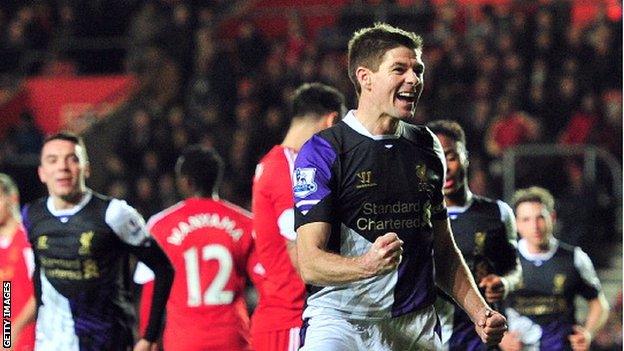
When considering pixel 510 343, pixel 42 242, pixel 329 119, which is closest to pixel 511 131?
pixel 510 343

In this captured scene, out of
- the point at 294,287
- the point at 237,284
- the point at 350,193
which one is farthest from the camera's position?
the point at 237,284

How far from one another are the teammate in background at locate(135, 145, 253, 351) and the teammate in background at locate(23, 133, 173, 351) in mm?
615

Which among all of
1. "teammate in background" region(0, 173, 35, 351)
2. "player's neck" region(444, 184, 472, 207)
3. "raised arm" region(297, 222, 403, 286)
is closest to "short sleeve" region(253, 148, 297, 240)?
"player's neck" region(444, 184, 472, 207)

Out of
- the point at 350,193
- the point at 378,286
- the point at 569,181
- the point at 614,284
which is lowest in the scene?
the point at 614,284

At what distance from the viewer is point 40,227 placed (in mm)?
7172

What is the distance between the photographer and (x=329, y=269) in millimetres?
4859

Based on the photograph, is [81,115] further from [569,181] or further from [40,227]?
[40,227]

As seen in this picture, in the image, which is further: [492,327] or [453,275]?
[453,275]

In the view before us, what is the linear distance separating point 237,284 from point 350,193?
2893mm

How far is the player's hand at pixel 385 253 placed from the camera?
15.1ft

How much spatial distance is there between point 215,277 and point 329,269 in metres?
2.95

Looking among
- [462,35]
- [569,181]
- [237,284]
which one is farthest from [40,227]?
[462,35]

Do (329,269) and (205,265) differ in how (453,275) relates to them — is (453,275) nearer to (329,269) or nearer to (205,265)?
(329,269)

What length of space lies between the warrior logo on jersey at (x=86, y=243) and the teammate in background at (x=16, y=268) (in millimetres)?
453
